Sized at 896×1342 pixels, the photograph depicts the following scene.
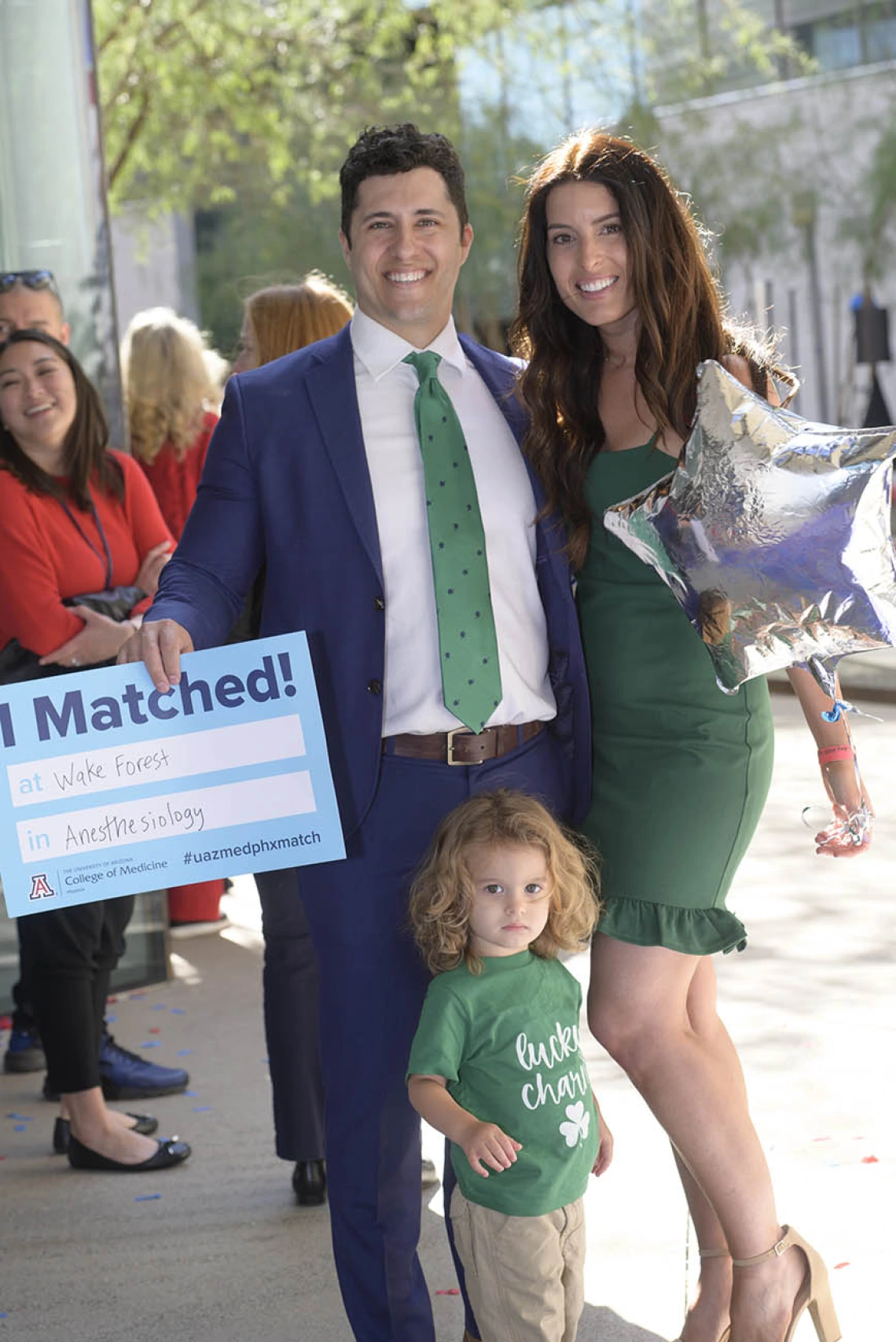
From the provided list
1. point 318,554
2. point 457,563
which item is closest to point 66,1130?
point 318,554

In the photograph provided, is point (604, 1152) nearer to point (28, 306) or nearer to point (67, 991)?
point (67, 991)

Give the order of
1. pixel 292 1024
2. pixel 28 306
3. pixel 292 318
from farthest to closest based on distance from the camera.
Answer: pixel 28 306 < pixel 292 318 < pixel 292 1024

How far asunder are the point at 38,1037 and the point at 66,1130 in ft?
2.62

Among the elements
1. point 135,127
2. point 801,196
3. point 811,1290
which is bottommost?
point 811,1290

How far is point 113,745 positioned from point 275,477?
508 mm

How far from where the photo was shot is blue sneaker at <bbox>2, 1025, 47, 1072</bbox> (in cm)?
479

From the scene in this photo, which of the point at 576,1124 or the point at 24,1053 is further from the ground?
the point at 576,1124

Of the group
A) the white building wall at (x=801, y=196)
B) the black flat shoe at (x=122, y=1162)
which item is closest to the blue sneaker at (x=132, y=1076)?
the black flat shoe at (x=122, y=1162)

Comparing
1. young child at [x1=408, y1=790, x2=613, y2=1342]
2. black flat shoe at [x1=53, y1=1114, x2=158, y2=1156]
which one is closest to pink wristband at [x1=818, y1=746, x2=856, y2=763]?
young child at [x1=408, y1=790, x2=613, y2=1342]

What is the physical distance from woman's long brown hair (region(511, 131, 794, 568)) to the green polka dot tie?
140 millimetres

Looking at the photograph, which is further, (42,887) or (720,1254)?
(720,1254)

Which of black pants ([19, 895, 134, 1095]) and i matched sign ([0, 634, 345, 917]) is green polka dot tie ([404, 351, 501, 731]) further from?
black pants ([19, 895, 134, 1095])

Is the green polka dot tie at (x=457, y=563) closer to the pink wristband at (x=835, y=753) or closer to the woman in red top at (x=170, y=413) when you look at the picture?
the pink wristband at (x=835, y=753)

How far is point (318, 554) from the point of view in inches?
110
